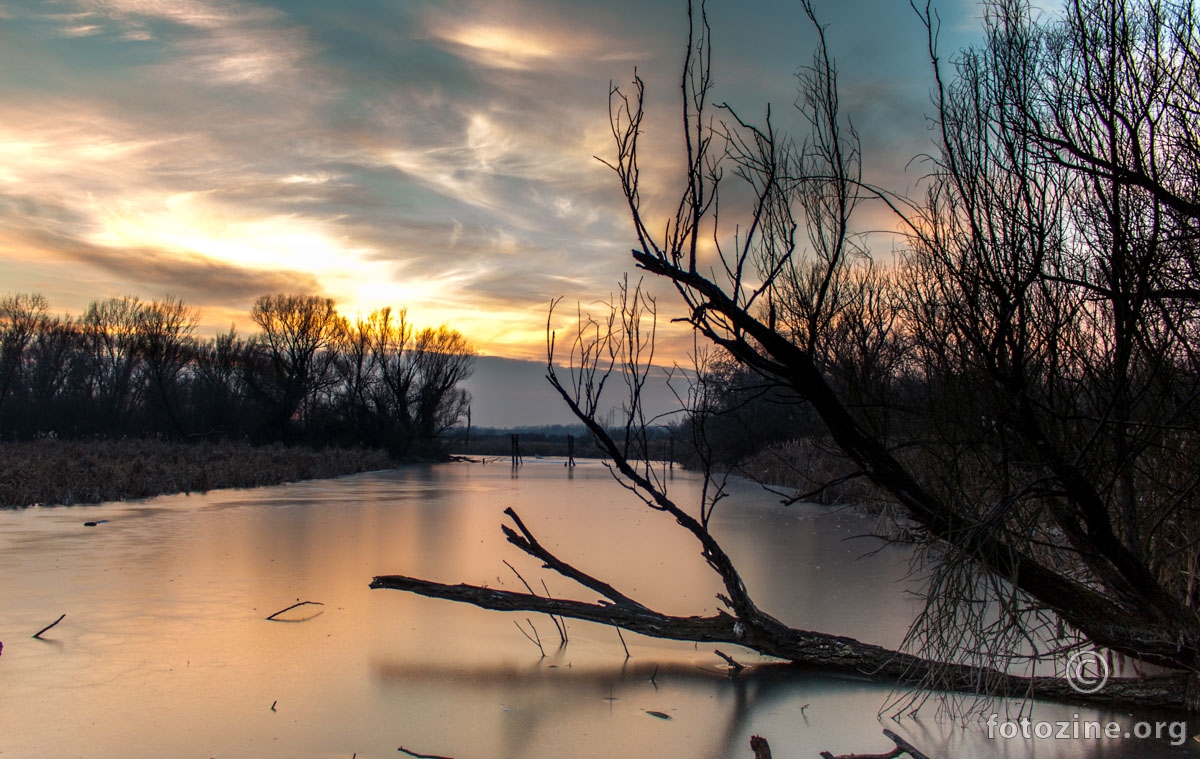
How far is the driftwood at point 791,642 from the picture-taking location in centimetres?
314

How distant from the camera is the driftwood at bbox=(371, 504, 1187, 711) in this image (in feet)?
10.3

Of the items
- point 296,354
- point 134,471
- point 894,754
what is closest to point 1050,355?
point 894,754

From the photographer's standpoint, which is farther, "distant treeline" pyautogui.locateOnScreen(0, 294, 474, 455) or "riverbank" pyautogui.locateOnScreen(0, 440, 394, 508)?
"distant treeline" pyautogui.locateOnScreen(0, 294, 474, 455)

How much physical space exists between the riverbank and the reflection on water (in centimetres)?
295

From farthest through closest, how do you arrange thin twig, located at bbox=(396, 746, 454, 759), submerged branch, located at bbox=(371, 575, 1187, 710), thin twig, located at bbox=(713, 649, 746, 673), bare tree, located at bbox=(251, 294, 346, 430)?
bare tree, located at bbox=(251, 294, 346, 430)
thin twig, located at bbox=(713, 649, 746, 673)
submerged branch, located at bbox=(371, 575, 1187, 710)
thin twig, located at bbox=(396, 746, 454, 759)

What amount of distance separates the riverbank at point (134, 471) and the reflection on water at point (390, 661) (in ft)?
9.69

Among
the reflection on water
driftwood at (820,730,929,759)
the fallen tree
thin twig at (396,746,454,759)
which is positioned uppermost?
the fallen tree

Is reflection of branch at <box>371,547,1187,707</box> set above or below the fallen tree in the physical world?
below

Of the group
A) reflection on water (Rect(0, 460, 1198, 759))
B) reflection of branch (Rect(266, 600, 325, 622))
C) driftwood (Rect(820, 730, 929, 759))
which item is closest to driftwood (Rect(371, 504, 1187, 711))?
reflection on water (Rect(0, 460, 1198, 759))

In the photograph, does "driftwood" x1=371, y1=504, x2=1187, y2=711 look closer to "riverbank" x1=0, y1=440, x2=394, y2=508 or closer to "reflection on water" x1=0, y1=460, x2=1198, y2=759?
"reflection on water" x1=0, y1=460, x2=1198, y2=759

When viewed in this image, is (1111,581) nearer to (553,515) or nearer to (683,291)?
(683,291)

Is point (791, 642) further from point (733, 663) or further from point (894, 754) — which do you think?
point (894, 754)

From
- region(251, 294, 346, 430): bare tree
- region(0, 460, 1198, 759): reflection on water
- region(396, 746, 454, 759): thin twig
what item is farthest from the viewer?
region(251, 294, 346, 430): bare tree

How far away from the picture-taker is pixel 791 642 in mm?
3682
